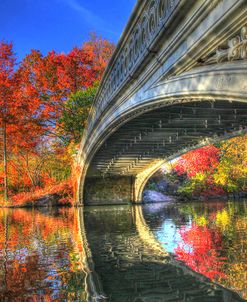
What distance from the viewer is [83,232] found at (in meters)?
10.1

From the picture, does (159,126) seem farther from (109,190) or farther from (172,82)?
(109,190)

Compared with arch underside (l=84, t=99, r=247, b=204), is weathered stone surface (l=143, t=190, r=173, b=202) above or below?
below

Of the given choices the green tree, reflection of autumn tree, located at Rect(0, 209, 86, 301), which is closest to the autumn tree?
the green tree

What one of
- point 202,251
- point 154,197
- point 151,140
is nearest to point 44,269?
point 202,251

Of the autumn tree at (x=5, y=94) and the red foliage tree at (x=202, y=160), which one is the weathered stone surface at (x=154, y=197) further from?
the autumn tree at (x=5, y=94)

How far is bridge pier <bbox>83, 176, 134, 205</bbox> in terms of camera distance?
2550 centimetres

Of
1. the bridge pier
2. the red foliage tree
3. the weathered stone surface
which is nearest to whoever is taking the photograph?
the bridge pier

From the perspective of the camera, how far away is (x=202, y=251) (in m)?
6.43

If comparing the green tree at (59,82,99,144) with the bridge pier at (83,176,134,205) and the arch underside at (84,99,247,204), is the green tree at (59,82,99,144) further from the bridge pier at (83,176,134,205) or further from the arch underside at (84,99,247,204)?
the bridge pier at (83,176,134,205)

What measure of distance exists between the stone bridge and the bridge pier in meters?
5.00

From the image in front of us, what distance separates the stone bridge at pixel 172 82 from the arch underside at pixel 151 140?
4cm

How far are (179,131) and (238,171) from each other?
13.8 metres

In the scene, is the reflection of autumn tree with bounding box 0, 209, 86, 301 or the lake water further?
the reflection of autumn tree with bounding box 0, 209, 86, 301

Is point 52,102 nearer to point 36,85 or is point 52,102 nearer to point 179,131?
point 36,85
